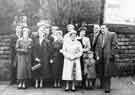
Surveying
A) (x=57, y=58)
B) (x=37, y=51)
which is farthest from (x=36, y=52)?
(x=57, y=58)

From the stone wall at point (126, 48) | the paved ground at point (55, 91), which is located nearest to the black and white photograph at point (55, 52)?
the paved ground at point (55, 91)

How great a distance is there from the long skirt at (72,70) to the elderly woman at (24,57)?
3.49ft

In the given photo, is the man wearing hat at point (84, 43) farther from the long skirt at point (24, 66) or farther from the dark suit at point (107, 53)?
the long skirt at point (24, 66)

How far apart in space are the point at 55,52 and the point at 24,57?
36.1 inches

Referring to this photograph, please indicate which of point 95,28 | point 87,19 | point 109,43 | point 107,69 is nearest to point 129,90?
point 107,69

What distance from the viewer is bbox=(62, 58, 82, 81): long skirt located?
7.56 m

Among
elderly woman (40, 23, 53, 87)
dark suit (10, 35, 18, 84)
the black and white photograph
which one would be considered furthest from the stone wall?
dark suit (10, 35, 18, 84)

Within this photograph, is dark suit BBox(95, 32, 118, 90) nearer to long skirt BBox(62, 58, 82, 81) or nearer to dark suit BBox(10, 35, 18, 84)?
long skirt BBox(62, 58, 82, 81)

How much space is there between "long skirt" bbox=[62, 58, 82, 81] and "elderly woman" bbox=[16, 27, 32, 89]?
1.06 meters

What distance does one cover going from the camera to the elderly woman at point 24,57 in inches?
302

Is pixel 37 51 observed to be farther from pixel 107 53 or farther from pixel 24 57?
pixel 107 53

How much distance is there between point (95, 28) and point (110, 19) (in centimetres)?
198

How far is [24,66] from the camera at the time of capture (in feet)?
25.3

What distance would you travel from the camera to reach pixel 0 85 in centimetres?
820
